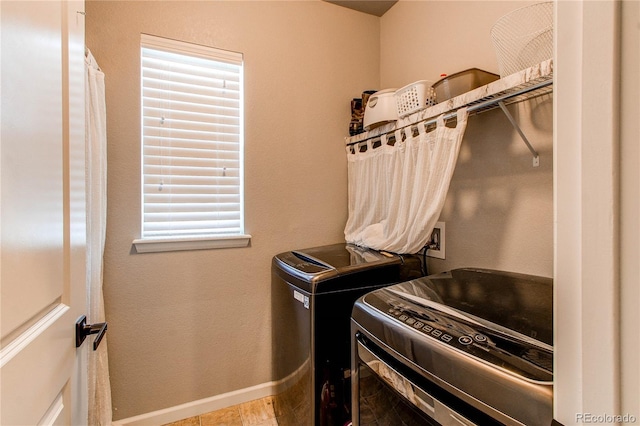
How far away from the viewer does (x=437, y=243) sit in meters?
1.63

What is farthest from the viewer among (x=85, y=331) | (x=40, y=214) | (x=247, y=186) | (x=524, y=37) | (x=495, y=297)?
(x=247, y=186)

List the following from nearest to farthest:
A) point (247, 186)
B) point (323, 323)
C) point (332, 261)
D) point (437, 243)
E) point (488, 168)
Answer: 1. point (323, 323)
2. point (488, 168)
3. point (332, 261)
4. point (437, 243)
5. point (247, 186)

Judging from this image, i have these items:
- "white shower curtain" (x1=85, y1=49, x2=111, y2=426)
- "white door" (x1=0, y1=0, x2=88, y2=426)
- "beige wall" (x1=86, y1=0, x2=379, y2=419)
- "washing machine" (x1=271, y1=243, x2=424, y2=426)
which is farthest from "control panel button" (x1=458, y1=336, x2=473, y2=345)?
"white shower curtain" (x1=85, y1=49, x2=111, y2=426)

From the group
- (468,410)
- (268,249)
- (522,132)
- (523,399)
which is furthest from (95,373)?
(522,132)

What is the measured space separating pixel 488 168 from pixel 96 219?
185 cm

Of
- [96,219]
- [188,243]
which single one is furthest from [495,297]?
[96,219]

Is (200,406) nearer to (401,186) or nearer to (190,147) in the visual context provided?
(190,147)

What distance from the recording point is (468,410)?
60 cm

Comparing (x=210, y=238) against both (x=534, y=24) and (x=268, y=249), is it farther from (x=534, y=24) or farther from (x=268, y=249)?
(x=534, y=24)

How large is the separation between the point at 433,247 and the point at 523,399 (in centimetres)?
119

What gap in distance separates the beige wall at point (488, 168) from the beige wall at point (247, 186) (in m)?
0.61

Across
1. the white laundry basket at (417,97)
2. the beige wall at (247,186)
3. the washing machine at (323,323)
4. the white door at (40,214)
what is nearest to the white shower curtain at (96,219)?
the beige wall at (247,186)

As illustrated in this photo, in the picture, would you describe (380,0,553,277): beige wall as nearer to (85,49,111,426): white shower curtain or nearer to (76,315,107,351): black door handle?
(76,315,107,351): black door handle

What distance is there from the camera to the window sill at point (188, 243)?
1.57 m
